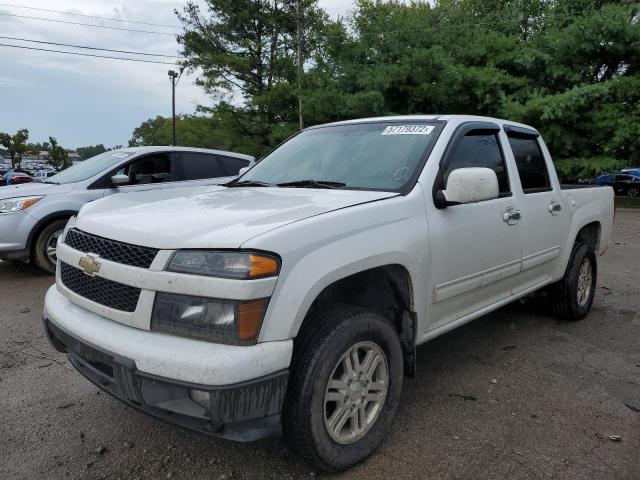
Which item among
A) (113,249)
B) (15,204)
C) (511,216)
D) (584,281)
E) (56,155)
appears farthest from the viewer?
(56,155)

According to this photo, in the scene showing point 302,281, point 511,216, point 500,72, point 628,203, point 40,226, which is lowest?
point 628,203

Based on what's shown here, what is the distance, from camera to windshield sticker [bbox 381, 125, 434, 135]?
128 inches

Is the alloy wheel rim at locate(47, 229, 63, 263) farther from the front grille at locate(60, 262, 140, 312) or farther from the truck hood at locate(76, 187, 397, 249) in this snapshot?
the front grille at locate(60, 262, 140, 312)

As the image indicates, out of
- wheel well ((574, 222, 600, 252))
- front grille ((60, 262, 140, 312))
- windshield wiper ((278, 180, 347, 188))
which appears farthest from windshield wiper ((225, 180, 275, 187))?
wheel well ((574, 222, 600, 252))

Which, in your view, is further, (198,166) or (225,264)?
(198,166)

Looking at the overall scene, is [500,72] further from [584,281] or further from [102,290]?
[102,290]

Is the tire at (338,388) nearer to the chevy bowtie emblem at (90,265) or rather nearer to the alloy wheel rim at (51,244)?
the chevy bowtie emblem at (90,265)

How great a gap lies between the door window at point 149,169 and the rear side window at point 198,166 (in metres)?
0.17

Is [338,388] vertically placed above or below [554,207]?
below

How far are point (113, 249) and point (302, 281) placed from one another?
2.95 feet

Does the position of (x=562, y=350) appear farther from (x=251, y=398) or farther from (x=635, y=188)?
(x=635, y=188)

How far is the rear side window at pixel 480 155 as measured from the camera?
10.7 ft

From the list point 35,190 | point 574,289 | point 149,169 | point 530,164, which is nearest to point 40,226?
point 35,190

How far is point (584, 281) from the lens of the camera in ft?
16.1
